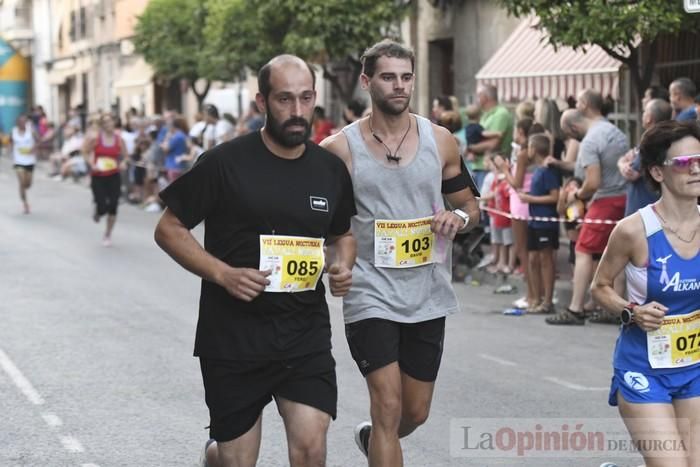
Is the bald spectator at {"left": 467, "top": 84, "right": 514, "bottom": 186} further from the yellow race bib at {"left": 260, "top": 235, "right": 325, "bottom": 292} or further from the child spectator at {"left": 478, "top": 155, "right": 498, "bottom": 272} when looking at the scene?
the yellow race bib at {"left": 260, "top": 235, "right": 325, "bottom": 292}

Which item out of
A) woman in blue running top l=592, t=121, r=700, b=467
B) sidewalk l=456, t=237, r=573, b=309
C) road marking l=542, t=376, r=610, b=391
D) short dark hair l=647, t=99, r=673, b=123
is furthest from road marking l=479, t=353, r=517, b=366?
woman in blue running top l=592, t=121, r=700, b=467

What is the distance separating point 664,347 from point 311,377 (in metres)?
1.32

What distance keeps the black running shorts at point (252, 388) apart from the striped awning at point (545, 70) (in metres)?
11.1

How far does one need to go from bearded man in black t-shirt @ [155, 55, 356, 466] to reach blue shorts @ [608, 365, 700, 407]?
1.10 meters

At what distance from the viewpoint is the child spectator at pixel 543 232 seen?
1310cm

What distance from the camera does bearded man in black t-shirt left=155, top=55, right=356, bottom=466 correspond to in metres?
5.29

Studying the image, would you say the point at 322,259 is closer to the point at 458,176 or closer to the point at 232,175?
the point at 232,175

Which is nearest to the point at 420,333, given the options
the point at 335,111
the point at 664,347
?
the point at 664,347

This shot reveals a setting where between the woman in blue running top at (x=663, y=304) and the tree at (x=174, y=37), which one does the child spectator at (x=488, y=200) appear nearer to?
the woman in blue running top at (x=663, y=304)

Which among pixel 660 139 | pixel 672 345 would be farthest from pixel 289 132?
pixel 672 345

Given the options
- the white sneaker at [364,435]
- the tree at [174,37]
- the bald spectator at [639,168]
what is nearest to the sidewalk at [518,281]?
the bald spectator at [639,168]

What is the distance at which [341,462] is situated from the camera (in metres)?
7.25

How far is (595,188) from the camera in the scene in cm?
1239

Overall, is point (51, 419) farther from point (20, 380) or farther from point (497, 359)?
point (497, 359)
